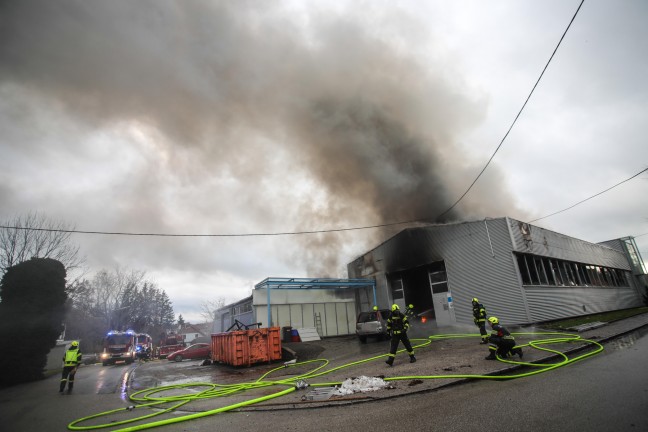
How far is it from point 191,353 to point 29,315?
10.5 m

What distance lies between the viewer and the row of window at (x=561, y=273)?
51.3ft

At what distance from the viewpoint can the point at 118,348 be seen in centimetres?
2120

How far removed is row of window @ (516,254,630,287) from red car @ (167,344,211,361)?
66.3 feet

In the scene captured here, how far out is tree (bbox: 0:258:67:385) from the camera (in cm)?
1333

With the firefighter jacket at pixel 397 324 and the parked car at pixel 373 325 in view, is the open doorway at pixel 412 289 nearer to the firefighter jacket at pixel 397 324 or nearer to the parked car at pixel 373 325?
the parked car at pixel 373 325

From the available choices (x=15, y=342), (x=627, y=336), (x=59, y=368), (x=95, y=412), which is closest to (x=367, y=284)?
(x=627, y=336)

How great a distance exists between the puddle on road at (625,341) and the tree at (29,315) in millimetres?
20892

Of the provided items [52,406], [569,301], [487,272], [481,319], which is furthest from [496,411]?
[569,301]

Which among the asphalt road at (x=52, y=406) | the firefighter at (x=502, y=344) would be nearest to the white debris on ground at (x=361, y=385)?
the firefighter at (x=502, y=344)

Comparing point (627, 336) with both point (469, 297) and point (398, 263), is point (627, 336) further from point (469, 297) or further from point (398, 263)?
point (398, 263)

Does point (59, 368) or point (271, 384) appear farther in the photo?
point (59, 368)

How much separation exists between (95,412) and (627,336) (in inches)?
579

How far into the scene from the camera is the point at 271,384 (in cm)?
765

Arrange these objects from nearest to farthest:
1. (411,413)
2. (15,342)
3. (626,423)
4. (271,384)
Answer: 1. (626,423)
2. (411,413)
3. (271,384)
4. (15,342)
